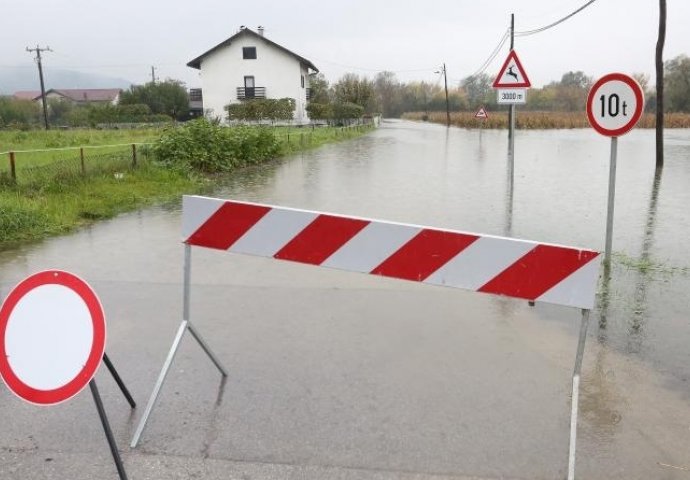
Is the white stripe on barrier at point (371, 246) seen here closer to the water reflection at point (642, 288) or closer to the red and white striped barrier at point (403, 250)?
the red and white striped barrier at point (403, 250)

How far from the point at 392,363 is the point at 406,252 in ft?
4.38

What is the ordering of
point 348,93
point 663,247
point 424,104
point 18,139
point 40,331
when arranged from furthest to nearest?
1. point 424,104
2. point 348,93
3. point 18,139
4. point 663,247
5. point 40,331

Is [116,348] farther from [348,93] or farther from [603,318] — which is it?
[348,93]

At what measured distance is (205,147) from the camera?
16188 millimetres

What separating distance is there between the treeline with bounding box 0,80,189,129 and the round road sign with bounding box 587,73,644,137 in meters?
60.7

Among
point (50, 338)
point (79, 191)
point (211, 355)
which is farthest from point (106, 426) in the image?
point (79, 191)

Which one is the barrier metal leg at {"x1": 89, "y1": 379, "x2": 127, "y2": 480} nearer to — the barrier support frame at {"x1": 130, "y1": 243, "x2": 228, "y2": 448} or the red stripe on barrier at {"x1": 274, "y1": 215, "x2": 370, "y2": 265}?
the barrier support frame at {"x1": 130, "y1": 243, "x2": 228, "y2": 448}

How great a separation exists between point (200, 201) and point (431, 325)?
2.31 m

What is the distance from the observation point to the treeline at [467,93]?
230 ft

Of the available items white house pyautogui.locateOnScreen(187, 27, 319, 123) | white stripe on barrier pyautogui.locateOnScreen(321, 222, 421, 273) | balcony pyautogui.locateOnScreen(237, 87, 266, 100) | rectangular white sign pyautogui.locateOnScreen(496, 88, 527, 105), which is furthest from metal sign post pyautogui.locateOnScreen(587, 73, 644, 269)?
balcony pyautogui.locateOnScreen(237, 87, 266, 100)

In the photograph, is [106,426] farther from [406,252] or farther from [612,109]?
[612,109]

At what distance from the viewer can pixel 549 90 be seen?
10344 cm

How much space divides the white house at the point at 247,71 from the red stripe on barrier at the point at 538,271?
58.0 meters

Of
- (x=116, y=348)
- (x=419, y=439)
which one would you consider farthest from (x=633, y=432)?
(x=116, y=348)
